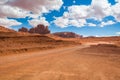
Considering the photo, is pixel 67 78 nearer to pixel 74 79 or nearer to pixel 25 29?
pixel 74 79

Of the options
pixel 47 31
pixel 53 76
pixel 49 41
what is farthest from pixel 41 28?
pixel 53 76

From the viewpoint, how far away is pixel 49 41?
184 ft

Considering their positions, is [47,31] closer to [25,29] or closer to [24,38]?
[25,29]

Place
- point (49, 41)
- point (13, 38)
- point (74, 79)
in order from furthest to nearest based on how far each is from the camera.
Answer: point (49, 41), point (13, 38), point (74, 79)

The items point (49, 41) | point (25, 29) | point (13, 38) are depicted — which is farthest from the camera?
point (25, 29)

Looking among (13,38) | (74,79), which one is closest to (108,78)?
(74,79)

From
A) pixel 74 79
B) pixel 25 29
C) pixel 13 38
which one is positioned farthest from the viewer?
pixel 25 29

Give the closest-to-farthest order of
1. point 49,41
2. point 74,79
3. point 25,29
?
point 74,79
point 49,41
point 25,29

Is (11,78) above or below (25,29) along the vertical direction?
below

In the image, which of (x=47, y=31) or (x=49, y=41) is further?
(x=47, y=31)

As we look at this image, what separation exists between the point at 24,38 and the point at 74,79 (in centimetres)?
4597

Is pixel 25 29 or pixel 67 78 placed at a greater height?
pixel 25 29

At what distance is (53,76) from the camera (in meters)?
11.0

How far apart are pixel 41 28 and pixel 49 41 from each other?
10036cm
